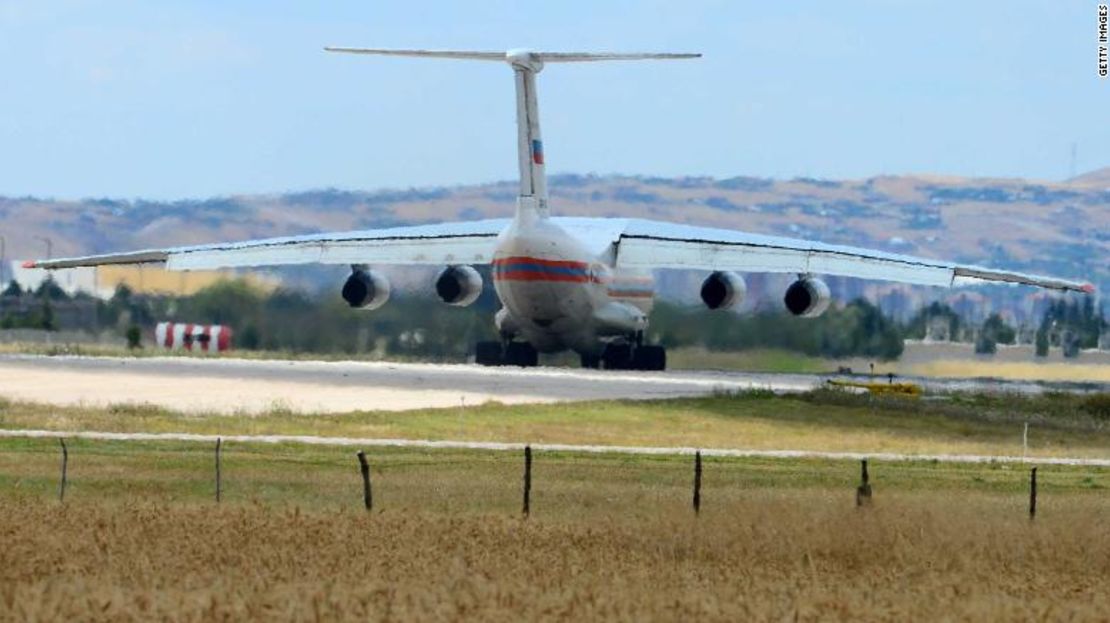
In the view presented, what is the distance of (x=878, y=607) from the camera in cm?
1694

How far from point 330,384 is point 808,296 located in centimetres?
1232

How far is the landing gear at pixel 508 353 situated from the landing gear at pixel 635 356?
6.52 feet

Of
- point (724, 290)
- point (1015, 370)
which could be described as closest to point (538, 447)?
point (724, 290)

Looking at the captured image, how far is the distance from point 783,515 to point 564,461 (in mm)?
10869

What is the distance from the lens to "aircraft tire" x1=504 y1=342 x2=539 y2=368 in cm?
6078

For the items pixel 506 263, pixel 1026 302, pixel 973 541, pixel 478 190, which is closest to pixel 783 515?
pixel 973 541

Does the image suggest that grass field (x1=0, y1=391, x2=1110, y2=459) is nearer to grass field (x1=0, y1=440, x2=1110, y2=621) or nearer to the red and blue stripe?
grass field (x1=0, y1=440, x2=1110, y2=621)

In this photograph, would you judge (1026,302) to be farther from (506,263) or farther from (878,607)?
(878,607)

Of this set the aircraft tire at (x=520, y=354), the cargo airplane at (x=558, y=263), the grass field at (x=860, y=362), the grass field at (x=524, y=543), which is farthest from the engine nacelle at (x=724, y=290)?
the grass field at (x=524, y=543)

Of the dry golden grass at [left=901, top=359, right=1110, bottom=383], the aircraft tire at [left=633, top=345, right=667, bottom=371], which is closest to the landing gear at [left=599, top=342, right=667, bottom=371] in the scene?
A: the aircraft tire at [left=633, top=345, right=667, bottom=371]

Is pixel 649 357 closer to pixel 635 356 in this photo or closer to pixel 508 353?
pixel 635 356

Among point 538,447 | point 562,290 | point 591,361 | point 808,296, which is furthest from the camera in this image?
point 591,361

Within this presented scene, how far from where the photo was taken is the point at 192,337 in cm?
6569

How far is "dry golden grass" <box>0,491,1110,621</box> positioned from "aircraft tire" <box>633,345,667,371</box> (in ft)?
110
